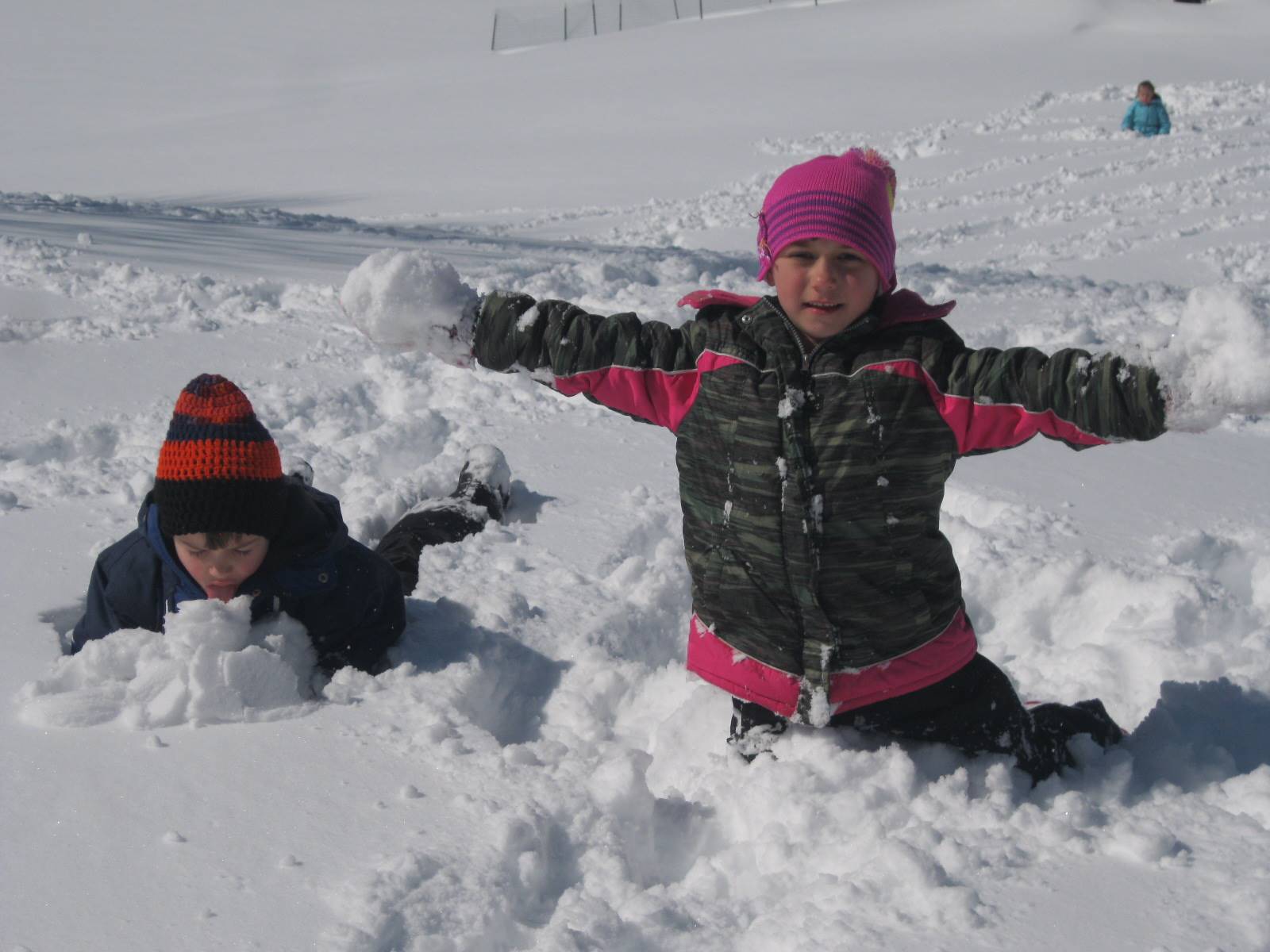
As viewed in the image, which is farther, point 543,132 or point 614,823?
point 543,132

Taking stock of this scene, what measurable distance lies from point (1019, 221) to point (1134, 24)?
15.8m

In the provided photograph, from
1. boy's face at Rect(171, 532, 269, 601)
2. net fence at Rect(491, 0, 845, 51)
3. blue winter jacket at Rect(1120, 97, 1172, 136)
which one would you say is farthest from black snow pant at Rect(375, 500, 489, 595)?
net fence at Rect(491, 0, 845, 51)

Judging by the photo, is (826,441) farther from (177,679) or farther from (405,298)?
(177,679)

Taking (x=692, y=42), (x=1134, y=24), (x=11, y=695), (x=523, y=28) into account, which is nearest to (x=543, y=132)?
(x=692, y=42)

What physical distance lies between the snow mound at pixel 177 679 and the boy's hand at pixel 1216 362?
1645mm

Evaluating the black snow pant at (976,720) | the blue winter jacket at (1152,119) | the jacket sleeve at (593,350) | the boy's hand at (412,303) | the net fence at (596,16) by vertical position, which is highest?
the net fence at (596,16)

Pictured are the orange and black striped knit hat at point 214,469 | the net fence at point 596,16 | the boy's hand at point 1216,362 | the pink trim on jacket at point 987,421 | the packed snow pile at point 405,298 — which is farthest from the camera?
the net fence at point 596,16

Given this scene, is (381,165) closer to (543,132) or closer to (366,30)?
(543,132)

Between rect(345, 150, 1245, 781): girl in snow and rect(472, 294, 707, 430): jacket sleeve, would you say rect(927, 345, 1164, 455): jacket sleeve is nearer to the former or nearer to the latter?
rect(345, 150, 1245, 781): girl in snow

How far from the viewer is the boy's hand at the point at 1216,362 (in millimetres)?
1799

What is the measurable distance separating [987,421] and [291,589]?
1462 millimetres

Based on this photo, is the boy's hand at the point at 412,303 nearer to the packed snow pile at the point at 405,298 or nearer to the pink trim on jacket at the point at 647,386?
the packed snow pile at the point at 405,298

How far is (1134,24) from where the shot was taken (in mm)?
21797

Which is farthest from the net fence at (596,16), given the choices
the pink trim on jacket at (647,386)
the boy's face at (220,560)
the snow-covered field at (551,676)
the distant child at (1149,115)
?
the pink trim on jacket at (647,386)
